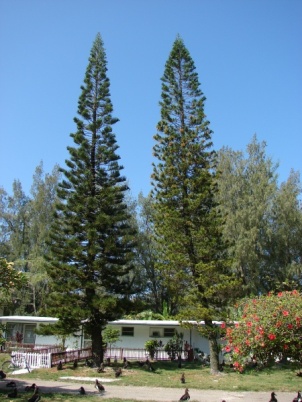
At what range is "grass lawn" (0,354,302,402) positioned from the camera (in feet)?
45.6

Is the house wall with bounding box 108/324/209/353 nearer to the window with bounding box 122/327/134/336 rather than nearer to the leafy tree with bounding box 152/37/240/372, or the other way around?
the window with bounding box 122/327/134/336

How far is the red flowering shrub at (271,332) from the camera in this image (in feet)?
22.5

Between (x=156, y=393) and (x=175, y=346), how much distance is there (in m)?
10.8

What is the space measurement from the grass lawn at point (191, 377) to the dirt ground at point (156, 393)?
0.65 metres

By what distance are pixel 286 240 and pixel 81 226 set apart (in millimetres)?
15509

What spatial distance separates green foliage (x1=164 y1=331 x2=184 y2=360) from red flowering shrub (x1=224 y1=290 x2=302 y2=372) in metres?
15.4

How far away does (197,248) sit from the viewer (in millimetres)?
18891

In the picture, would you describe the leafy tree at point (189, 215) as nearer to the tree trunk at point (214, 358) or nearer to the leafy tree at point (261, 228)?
the tree trunk at point (214, 358)

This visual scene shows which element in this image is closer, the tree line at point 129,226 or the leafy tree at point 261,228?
the tree line at point 129,226

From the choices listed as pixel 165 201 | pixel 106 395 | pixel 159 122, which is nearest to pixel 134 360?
pixel 165 201

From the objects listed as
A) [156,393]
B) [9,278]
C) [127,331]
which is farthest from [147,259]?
[9,278]

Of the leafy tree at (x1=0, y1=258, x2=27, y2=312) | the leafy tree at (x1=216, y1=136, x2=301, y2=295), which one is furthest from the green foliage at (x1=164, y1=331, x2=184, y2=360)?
the leafy tree at (x1=0, y1=258, x2=27, y2=312)

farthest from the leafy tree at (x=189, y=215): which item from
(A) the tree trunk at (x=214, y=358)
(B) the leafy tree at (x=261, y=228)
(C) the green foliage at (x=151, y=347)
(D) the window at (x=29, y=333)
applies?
(D) the window at (x=29, y=333)

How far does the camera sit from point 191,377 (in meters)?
16.2
